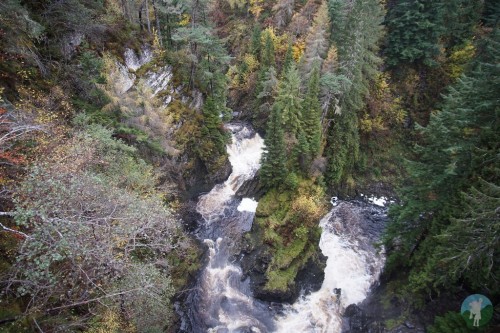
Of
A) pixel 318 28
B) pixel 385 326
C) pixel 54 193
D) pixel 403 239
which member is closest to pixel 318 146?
pixel 403 239

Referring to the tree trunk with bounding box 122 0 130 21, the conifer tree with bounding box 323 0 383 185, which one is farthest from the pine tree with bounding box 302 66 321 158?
the tree trunk with bounding box 122 0 130 21

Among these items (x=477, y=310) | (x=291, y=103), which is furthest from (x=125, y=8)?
(x=477, y=310)

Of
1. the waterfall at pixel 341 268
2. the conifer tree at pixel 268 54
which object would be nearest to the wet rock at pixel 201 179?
the waterfall at pixel 341 268

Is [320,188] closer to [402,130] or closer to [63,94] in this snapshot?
[402,130]

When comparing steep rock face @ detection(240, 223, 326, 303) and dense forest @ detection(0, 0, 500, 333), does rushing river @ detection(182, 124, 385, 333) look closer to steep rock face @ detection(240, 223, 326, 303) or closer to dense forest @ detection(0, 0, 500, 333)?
steep rock face @ detection(240, 223, 326, 303)

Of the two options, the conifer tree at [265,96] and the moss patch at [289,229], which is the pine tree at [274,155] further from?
the conifer tree at [265,96]
